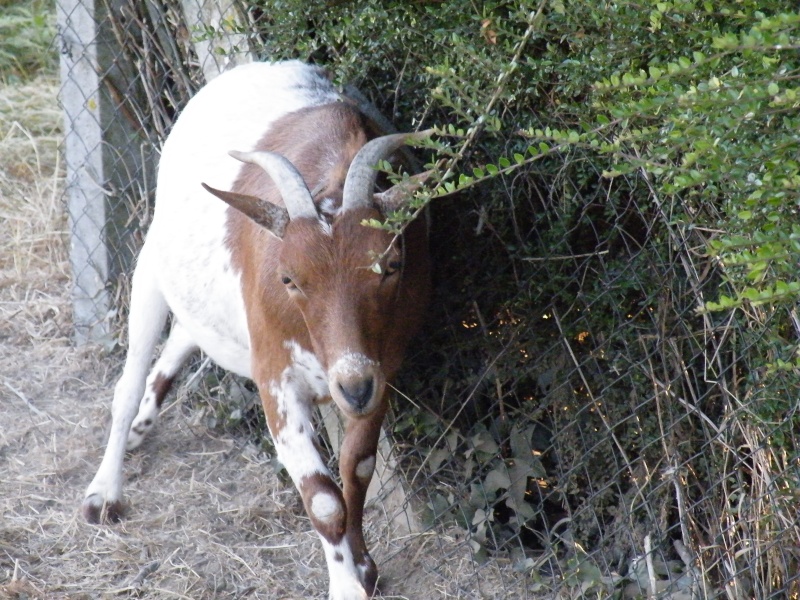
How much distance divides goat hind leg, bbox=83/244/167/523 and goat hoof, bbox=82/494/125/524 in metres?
0.02

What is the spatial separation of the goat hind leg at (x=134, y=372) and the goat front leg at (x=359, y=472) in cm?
118

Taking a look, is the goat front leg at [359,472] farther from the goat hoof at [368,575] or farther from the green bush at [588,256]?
the green bush at [588,256]

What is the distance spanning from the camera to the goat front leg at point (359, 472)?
345 cm

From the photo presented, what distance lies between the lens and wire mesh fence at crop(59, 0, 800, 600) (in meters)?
3.10

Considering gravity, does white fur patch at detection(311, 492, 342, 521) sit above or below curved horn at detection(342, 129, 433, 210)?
below

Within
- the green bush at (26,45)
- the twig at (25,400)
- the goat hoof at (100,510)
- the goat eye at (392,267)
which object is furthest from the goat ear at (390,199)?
the green bush at (26,45)

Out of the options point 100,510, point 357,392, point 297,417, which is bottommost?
point 100,510

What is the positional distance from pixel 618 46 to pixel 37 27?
5.92 m

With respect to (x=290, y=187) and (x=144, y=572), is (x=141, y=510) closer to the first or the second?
(x=144, y=572)

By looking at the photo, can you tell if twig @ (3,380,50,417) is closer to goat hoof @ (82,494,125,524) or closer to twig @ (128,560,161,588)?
goat hoof @ (82,494,125,524)

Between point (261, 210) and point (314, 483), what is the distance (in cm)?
93

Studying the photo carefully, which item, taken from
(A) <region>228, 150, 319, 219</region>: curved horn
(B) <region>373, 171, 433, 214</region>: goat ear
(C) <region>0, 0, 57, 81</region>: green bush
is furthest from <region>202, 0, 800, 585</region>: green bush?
(C) <region>0, 0, 57, 81</region>: green bush

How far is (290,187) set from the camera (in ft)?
10.3

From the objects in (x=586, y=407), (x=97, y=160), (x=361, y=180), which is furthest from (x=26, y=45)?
(x=586, y=407)
